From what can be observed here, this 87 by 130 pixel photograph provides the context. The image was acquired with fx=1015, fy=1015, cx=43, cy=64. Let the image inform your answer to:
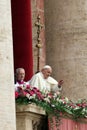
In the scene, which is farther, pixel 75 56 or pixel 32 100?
pixel 75 56

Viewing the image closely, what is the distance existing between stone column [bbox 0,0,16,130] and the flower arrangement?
5.81ft

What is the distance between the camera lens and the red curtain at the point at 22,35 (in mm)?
27562

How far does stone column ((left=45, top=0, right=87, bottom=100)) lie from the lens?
2656cm

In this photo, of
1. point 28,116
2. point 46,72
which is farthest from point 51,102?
point 46,72

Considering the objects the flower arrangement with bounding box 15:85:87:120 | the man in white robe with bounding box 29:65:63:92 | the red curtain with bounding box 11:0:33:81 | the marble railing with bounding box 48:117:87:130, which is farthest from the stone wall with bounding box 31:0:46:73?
the marble railing with bounding box 48:117:87:130

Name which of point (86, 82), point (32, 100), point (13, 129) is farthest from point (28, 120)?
point (86, 82)

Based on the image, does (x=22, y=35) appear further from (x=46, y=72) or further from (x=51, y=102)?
(x=51, y=102)

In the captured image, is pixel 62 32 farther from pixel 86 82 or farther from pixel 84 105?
pixel 84 105

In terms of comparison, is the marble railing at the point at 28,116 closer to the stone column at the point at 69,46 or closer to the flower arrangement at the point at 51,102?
the flower arrangement at the point at 51,102

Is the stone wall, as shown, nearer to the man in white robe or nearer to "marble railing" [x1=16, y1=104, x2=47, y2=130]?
the man in white robe

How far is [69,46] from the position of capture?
2681 cm

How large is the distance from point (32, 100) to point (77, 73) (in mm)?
4419

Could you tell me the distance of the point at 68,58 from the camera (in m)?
26.8

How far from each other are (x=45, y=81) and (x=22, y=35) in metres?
3.77
